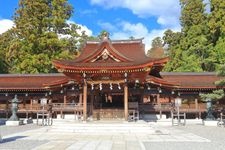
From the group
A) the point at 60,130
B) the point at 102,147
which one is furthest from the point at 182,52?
the point at 102,147

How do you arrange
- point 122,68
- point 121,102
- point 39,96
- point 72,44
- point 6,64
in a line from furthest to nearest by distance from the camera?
point 6,64 → point 72,44 → point 39,96 → point 121,102 → point 122,68

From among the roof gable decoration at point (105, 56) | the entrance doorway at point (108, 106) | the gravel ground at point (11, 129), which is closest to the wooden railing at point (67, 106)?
the entrance doorway at point (108, 106)

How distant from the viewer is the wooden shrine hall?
23.7 m

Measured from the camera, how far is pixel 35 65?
1676 inches

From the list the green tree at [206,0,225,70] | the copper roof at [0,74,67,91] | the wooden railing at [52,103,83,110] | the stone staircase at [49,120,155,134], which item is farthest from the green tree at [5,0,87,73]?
the stone staircase at [49,120,155,134]

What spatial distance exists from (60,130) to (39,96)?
12.7 m

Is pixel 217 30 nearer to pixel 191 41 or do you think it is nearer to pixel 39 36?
pixel 191 41

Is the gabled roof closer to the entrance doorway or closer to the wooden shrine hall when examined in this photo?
the wooden shrine hall

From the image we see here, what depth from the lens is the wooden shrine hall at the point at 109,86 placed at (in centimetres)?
2366

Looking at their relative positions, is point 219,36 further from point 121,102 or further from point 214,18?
point 121,102

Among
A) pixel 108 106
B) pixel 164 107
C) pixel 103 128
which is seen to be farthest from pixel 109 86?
pixel 164 107

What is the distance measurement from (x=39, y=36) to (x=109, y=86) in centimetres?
2044

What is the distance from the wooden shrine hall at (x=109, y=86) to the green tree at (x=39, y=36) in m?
7.42

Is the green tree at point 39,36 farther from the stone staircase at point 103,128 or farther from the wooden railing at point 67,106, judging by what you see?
the stone staircase at point 103,128
